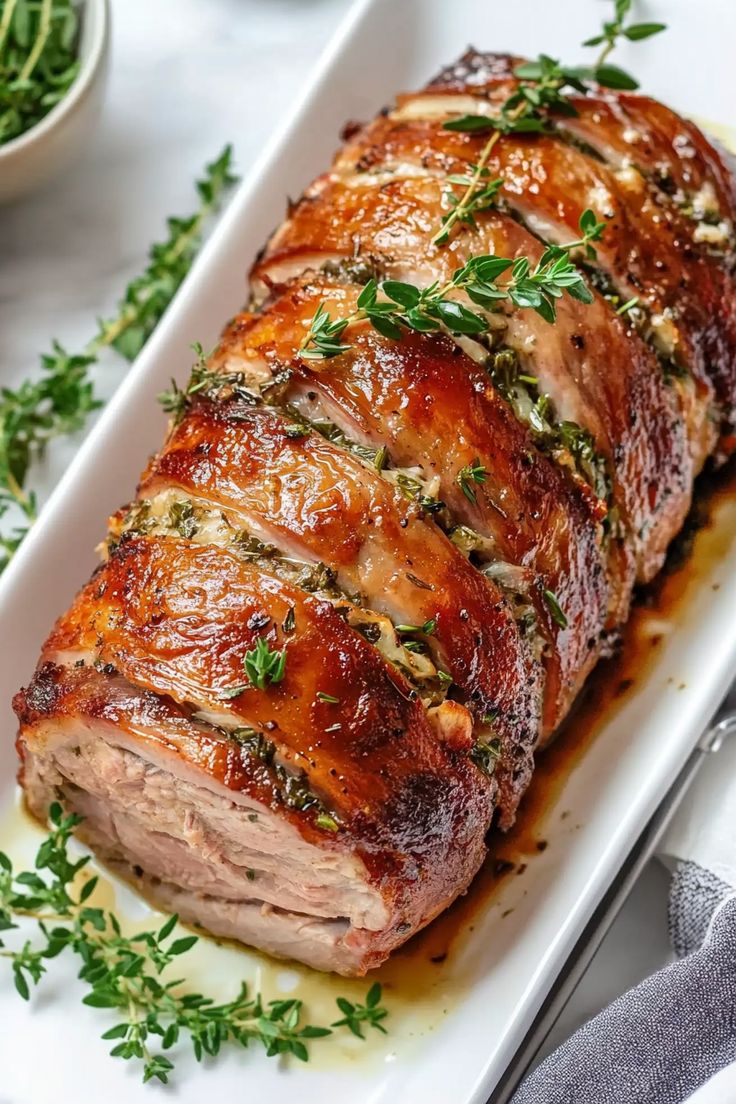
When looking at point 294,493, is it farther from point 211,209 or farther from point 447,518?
point 211,209

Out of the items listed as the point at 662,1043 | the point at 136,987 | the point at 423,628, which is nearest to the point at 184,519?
the point at 423,628

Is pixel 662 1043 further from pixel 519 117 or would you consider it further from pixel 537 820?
pixel 519 117

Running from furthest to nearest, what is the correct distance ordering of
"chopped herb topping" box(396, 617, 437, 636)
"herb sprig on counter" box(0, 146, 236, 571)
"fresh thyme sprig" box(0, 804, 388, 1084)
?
1. "herb sprig on counter" box(0, 146, 236, 571)
2. "fresh thyme sprig" box(0, 804, 388, 1084)
3. "chopped herb topping" box(396, 617, 437, 636)

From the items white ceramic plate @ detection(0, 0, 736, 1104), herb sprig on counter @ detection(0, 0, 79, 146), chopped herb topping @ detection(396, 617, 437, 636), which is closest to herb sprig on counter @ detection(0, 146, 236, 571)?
white ceramic plate @ detection(0, 0, 736, 1104)

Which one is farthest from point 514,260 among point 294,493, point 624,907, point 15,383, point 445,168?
point 15,383

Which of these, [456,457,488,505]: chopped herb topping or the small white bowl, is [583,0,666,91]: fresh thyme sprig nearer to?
[456,457,488,505]: chopped herb topping

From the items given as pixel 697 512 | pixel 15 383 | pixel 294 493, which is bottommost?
pixel 15 383
